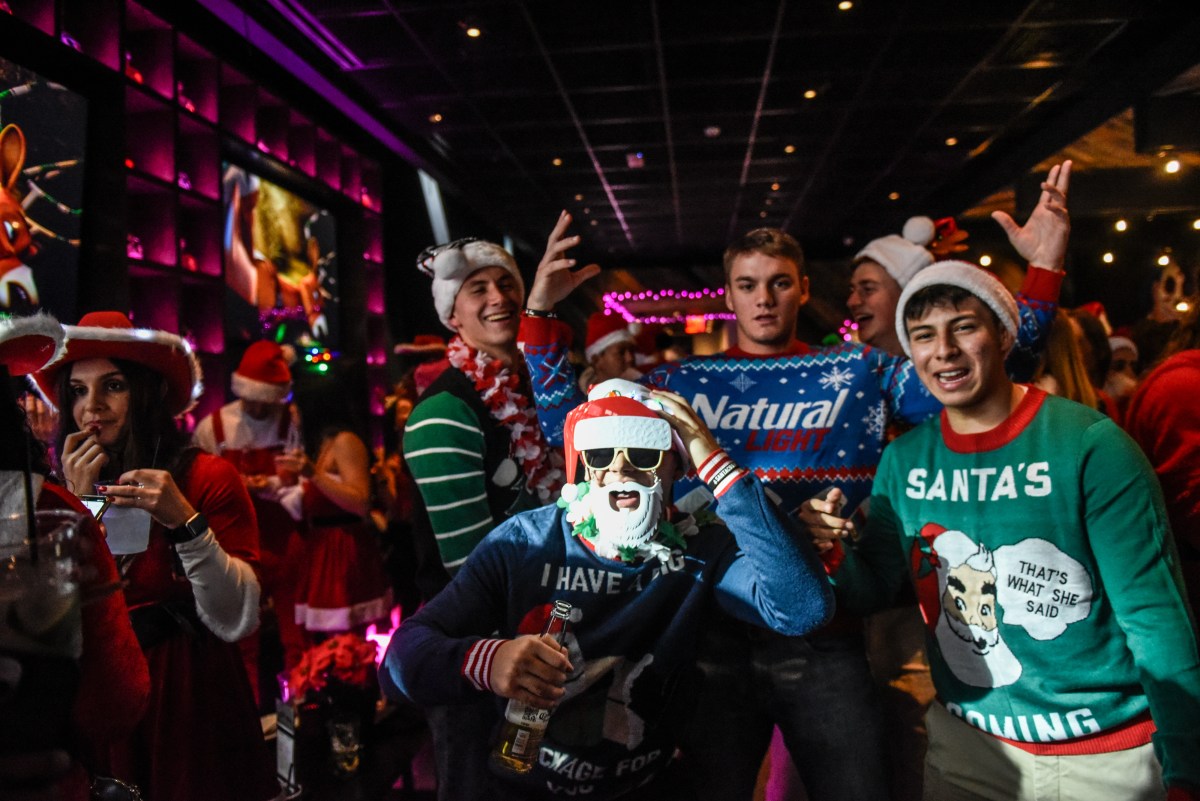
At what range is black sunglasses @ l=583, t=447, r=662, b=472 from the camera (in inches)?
63.5

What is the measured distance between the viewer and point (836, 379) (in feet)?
7.10

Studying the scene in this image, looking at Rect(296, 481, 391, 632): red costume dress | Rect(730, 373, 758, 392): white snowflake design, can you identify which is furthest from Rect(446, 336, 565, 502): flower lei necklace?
Rect(296, 481, 391, 632): red costume dress

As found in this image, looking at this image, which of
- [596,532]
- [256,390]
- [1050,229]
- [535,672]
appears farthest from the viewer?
[256,390]

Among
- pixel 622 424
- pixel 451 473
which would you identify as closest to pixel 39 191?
pixel 451 473

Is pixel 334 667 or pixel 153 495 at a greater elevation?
pixel 153 495

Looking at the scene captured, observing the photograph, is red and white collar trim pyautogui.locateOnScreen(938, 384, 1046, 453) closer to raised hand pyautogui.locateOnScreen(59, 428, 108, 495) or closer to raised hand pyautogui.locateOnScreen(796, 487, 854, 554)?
raised hand pyautogui.locateOnScreen(796, 487, 854, 554)

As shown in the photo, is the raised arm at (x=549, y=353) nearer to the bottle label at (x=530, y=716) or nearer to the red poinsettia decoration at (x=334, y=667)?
the bottle label at (x=530, y=716)

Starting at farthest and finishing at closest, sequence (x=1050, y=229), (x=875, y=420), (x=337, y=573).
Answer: (x=337, y=573) < (x=875, y=420) < (x=1050, y=229)

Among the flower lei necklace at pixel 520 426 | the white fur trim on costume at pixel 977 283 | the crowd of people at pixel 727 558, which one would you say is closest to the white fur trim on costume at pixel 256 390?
the crowd of people at pixel 727 558

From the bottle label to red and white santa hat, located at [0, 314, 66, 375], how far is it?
1030mm

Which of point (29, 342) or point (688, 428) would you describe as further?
point (688, 428)

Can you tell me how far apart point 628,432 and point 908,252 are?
174cm

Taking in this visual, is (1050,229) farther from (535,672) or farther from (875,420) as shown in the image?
(535,672)

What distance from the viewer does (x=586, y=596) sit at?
165cm
